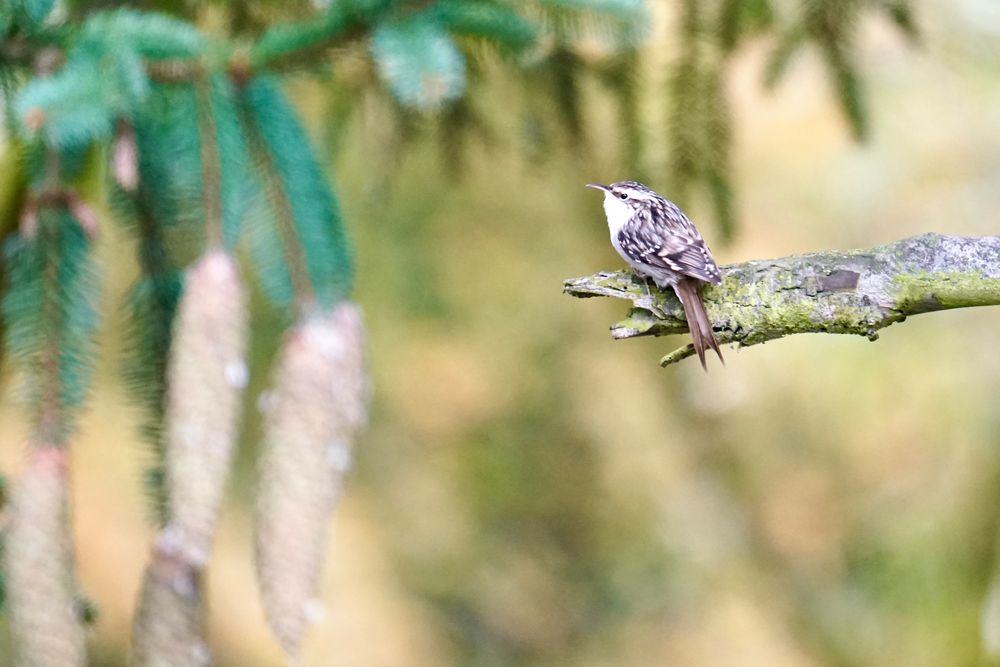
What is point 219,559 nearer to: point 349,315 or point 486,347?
point 486,347

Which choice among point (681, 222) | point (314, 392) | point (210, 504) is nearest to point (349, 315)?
point (314, 392)

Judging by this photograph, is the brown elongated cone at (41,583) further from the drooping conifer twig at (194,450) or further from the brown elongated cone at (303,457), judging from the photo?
the brown elongated cone at (303,457)

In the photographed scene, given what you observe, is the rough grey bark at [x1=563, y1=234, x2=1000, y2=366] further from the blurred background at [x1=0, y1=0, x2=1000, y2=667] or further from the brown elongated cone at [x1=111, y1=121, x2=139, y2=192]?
the blurred background at [x1=0, y1=0, x2=1000, y2=667]

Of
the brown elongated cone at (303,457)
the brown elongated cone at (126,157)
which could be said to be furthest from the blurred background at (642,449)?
the brown elongated cone at (303,457)

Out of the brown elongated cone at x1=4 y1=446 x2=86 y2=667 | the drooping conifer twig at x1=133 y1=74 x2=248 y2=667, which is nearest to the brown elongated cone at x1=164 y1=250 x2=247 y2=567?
the drooping conifer twig at x1=133 y1=74 x2=248 y2=667

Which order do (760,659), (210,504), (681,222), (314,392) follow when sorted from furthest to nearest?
(760,659) → (681,222) → (314,392) → (210,504)
